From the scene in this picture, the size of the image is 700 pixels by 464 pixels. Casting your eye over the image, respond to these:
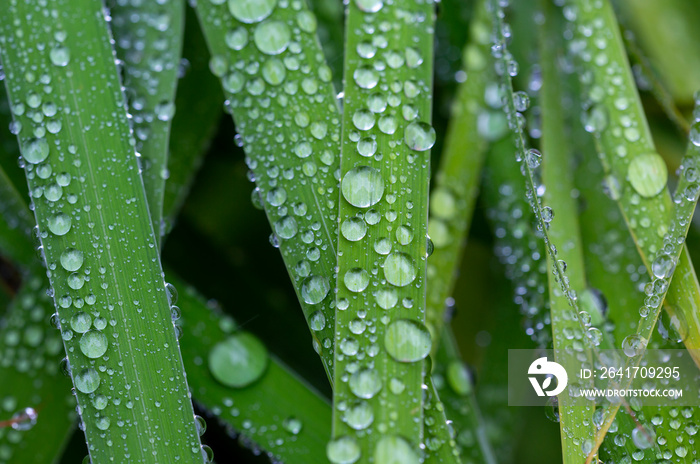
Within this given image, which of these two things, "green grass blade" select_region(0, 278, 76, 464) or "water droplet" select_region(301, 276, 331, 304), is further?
"green grass blade" select_region(0, 278, 76, 464)

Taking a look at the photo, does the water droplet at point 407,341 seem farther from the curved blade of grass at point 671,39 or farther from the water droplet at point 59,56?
the curved blade of grass at point 671,39

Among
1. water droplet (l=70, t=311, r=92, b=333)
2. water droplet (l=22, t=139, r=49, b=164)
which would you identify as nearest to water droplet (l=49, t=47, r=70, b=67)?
water droplet (l=22, t=139, r=49, b=164)

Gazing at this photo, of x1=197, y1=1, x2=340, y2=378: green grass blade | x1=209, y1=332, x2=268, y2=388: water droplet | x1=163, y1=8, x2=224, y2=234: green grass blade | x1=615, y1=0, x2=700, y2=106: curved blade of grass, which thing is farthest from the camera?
x1=615, y1=0, x2=700, y2=106: curved blade of grass

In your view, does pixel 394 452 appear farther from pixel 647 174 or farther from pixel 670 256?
pixel 647 174

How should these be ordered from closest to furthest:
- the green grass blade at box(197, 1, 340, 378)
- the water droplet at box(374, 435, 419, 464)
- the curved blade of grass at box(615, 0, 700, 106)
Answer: the water droplet at box(374, 435, 419, 464), the green grass blade at box(197, 1, 340, 378), the curved blade of grass at box(615, 0, 700, 106)

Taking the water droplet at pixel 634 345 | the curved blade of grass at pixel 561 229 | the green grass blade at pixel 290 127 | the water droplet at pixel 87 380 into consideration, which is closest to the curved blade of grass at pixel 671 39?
the curved blade of grass at pixel 561 229

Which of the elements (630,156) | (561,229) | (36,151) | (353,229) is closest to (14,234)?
(36,151)

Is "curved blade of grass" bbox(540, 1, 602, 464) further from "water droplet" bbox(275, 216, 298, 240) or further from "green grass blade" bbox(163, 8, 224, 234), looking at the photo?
"green grass blade" bbox(163, 8, 224, 234)
